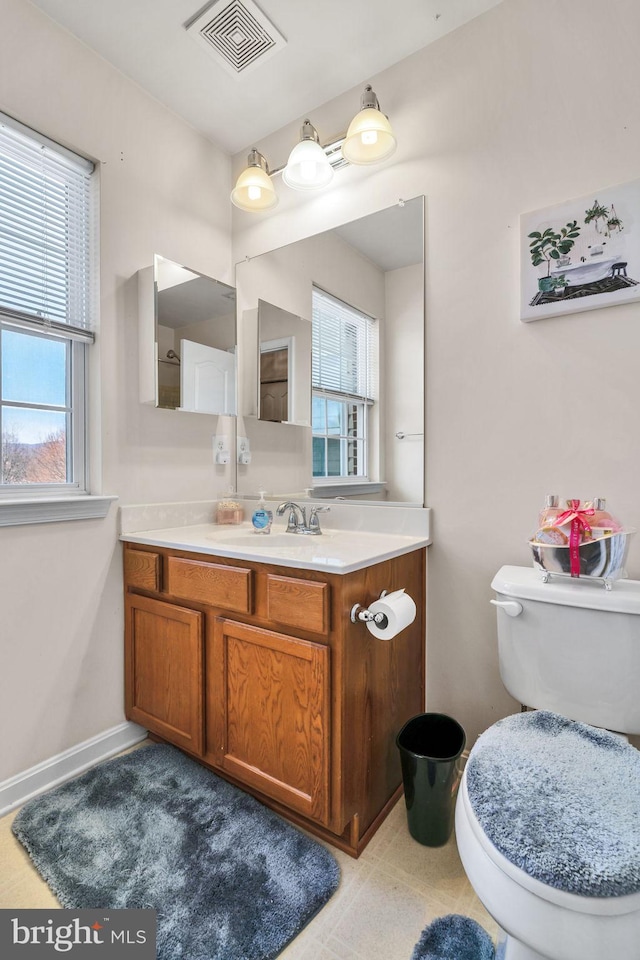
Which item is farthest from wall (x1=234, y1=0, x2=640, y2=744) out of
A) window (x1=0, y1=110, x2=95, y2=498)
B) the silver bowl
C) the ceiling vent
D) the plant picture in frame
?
window (x1=0, y1=110, x2=95, y2=498)

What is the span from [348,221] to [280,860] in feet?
7.06

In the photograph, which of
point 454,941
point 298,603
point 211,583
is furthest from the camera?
point 211,583

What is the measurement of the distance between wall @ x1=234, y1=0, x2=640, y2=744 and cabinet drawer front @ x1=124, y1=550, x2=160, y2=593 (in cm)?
100

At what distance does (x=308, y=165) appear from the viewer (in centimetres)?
185

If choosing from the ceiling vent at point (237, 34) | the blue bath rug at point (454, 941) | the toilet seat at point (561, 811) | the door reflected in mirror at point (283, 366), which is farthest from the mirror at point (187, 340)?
the blue bath rug at point (454, 941)

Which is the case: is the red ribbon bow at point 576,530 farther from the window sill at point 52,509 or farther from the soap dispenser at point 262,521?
the window sill at point 52,509

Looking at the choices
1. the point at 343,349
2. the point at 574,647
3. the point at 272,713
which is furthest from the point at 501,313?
the point at 272,713

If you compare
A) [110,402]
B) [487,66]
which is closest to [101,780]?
[110,402]

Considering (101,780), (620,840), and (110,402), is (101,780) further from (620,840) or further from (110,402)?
(620,840)

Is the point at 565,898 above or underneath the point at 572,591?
underneath

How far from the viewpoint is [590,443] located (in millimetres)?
1406

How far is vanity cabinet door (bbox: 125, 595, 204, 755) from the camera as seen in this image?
5.23ft

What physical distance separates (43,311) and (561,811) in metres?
1.95

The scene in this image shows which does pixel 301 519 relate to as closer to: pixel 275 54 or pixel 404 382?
pixel 404 382
